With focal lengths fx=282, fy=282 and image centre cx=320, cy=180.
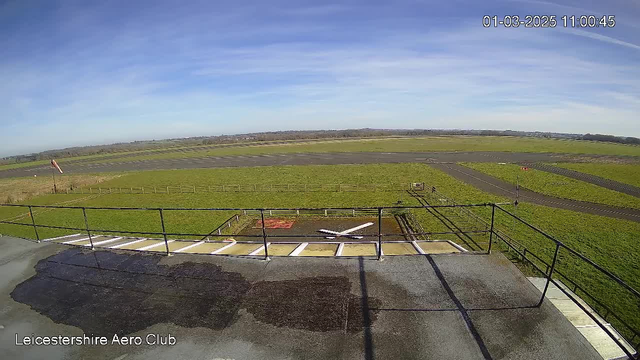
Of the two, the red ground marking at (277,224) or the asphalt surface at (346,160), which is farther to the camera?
the asphalt surface at (346,160)

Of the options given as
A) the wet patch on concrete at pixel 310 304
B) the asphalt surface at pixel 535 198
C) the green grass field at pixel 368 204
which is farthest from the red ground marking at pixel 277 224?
the asphalt surface at pixel 535 198

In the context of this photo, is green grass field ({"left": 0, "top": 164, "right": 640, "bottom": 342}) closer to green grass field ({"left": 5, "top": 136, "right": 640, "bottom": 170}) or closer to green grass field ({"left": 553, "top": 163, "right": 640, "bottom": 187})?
green grass field ({"left": 553, "top": 163, "right": 640, "bottom": 187})

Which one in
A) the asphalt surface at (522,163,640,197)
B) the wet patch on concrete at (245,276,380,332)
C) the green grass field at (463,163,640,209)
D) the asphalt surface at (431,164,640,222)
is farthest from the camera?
the asphalt surface at (522,163,640,197)

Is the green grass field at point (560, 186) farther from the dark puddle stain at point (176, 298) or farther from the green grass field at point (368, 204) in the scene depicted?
the dark puddle stain at point (176, 298)

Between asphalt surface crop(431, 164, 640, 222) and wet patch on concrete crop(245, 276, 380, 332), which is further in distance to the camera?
asphalt surface crop(431, 164, 640, 222)

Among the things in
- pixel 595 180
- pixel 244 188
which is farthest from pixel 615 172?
pixel 244 188

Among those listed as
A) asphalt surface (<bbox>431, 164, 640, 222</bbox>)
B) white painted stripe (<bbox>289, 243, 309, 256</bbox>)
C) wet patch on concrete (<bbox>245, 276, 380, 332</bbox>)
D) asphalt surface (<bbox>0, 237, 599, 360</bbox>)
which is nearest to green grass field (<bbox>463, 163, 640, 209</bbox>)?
asphalt surface (<bbox>431, 164, 640, 222</bbox>)
